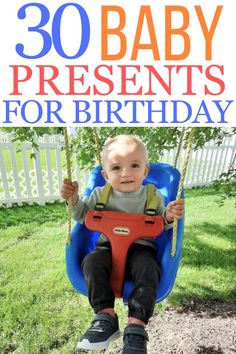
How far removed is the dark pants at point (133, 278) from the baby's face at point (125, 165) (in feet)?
1.02

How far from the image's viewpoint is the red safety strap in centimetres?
213

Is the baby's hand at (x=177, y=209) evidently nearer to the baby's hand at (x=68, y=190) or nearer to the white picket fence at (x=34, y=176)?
the baby's hand at (x=68, y=190)

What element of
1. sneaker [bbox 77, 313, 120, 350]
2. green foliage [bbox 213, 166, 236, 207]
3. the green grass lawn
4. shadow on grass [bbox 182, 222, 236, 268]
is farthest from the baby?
shadow on grass [bbox 182, 222, 236, 268]

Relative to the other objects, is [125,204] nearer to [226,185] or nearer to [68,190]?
[68,190]

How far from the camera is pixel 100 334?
175cm

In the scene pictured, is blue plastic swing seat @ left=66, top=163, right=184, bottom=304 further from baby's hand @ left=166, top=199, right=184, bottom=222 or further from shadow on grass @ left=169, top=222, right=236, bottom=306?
shadow on grass @ left=169, top=222, right=236, bottom=306

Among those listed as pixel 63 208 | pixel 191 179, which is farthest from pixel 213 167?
pixel 63 208

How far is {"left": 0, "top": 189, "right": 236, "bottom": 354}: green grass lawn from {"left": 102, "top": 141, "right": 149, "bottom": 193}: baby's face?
1.45 m

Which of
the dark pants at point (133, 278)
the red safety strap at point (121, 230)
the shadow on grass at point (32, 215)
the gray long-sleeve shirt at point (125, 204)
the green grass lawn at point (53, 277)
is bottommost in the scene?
the shadow on grass at point (32, 215)

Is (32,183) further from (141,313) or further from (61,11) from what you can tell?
(141,313)

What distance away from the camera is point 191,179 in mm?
8703

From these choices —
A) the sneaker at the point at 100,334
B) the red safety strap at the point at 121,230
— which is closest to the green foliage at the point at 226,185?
the red safety strap at the point at 121,230

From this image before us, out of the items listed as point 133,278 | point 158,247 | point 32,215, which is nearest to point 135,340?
point 133,278

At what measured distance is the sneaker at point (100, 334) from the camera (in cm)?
171
